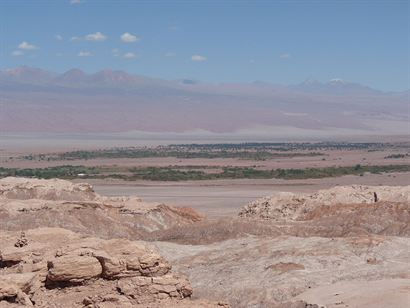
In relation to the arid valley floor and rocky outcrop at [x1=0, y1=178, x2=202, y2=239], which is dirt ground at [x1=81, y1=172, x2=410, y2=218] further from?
rocky outcrop at [x1=0, y1=178, x2=202, y2=239]

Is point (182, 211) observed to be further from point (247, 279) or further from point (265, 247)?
point (247, 279)

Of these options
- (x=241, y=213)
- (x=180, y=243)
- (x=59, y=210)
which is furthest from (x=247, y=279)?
(x=241, y=213)

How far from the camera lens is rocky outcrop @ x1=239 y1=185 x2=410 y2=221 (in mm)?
33031

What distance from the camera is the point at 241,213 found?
35125 mm

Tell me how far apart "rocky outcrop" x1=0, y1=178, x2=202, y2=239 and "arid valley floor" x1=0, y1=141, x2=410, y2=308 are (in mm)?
53

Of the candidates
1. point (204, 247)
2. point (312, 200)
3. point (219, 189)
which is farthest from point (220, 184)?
point (204, 247)

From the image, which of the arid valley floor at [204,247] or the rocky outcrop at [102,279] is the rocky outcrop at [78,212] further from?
the rocky outcrop at [102,279]

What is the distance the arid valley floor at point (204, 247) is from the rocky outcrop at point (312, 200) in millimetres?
58

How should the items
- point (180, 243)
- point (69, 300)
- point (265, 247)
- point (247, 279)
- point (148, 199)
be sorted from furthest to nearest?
point (148, 199) → point (180, 243) → point (265, 247) → point (247, 279) → point (69, 300)

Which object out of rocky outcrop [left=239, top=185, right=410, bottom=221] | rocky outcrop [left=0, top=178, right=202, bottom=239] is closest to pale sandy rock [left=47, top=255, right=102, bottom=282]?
rocky outcrop [left=0, top=178, right=202, bottom=239]

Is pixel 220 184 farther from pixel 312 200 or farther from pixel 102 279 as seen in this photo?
pixel 102 279

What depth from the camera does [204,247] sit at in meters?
26.0

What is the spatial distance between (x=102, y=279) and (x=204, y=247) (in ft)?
40.2

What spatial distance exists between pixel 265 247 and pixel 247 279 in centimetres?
308
